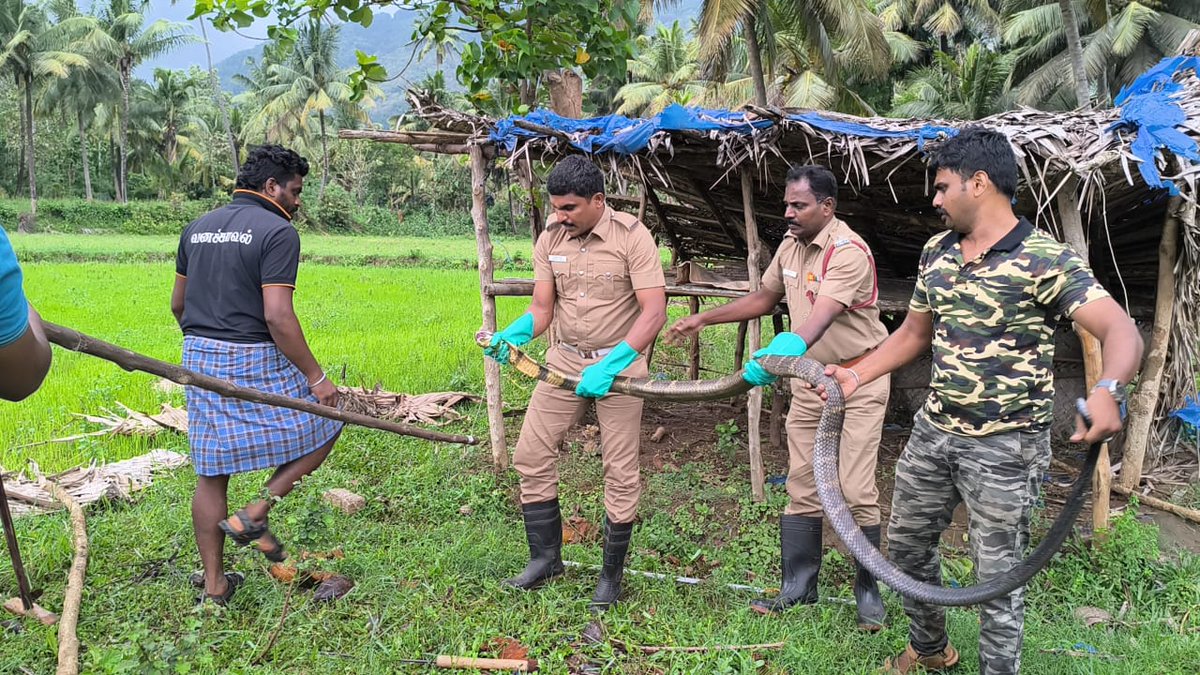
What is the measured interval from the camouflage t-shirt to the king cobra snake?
331 mm

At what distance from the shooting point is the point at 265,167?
3164mm

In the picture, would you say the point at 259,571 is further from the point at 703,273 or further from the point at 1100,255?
the point at 1100,255

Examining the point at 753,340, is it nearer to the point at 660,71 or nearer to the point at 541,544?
the point at 541,544

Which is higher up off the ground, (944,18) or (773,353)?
(944,18)

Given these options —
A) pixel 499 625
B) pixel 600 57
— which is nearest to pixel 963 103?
pixel 600 57

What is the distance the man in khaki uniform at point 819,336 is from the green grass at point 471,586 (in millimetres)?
211

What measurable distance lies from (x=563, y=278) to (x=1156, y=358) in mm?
3560

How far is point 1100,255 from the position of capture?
17.6 ft

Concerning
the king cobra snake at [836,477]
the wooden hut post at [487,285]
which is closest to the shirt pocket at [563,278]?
the king cobra snake at [836,477]

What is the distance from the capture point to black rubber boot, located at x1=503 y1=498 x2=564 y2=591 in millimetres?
3455

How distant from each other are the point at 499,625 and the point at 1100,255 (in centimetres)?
493

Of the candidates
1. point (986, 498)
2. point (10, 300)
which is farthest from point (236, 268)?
point (986, 498)

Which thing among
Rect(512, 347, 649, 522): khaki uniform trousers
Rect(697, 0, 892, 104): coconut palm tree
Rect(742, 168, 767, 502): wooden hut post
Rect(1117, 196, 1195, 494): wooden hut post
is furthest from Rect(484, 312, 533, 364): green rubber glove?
Rect(697, 0, 892, 104): coconut palm tree

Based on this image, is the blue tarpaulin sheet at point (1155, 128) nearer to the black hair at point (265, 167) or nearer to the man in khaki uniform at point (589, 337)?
the man in khaki uniform at point (589, 337)
